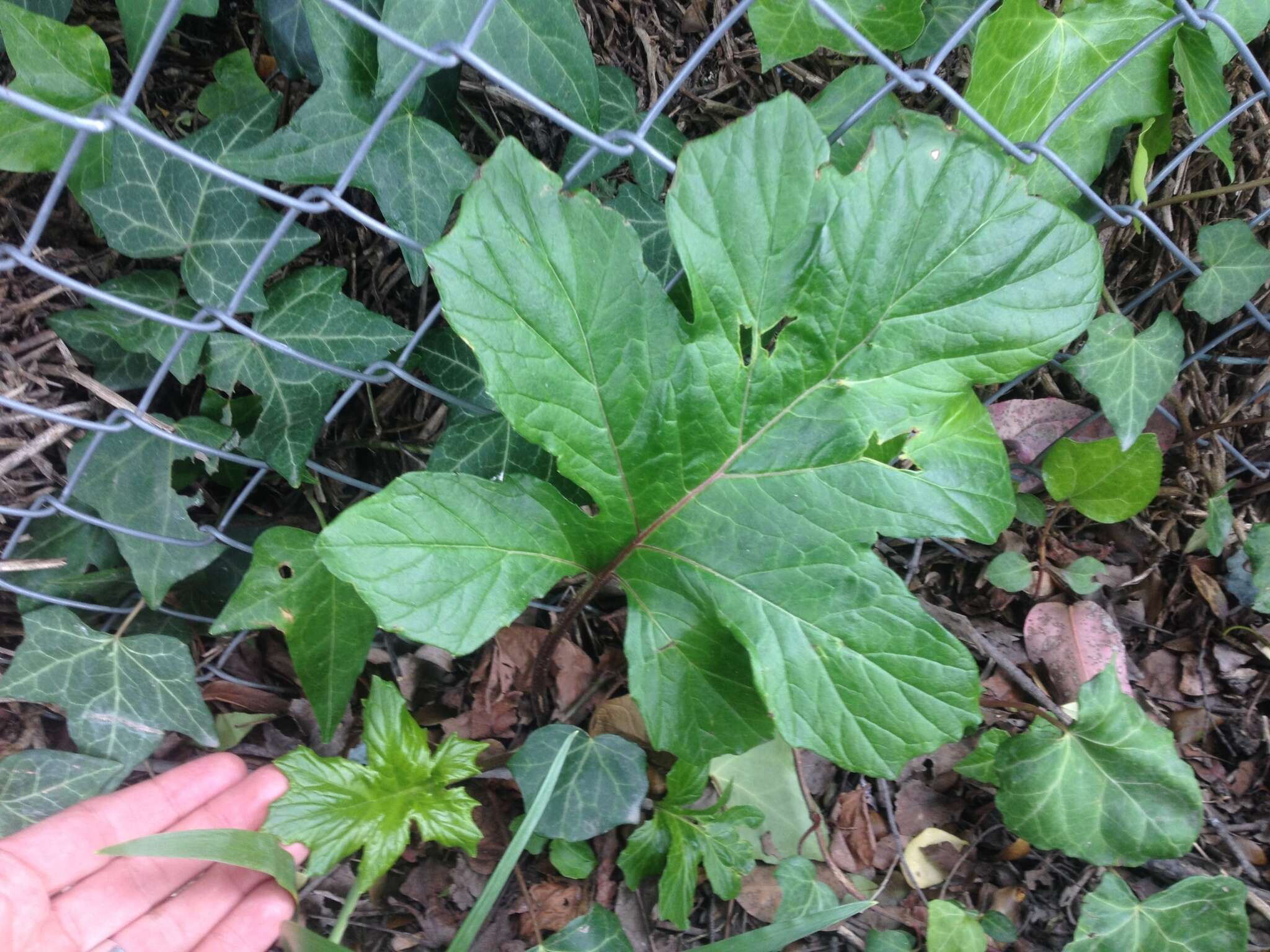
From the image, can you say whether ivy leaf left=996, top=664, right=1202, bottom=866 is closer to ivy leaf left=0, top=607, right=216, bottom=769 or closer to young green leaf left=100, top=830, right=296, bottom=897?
young green leaf left=100, top=830, right=296, bottom=897

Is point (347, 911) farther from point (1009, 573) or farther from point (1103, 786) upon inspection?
point (1009, 573)

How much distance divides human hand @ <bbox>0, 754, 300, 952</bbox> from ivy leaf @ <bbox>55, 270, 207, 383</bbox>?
2.27 feet

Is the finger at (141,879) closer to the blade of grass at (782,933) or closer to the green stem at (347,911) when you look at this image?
the green stem at (347,911)

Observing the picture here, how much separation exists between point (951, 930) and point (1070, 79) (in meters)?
1.41

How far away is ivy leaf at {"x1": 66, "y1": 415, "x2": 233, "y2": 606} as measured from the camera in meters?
1.31

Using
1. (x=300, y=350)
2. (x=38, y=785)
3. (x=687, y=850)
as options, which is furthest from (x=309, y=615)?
(x=687, y=850)

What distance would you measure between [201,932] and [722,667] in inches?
37.8

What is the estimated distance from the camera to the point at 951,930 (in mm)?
1454

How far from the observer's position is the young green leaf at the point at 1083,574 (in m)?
1.73

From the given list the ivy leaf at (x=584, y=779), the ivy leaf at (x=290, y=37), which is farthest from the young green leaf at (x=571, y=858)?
the ivy leaf at (x=290, y=37)

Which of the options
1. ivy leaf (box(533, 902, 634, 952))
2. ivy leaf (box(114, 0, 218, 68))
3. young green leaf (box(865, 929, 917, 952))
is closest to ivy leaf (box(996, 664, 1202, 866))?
young green leaf (box(865, 929, 917, 952))

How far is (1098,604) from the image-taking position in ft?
5.92

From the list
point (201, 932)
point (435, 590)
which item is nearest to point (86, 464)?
point (435, 590)

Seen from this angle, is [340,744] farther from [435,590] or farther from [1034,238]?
[1034,238]
